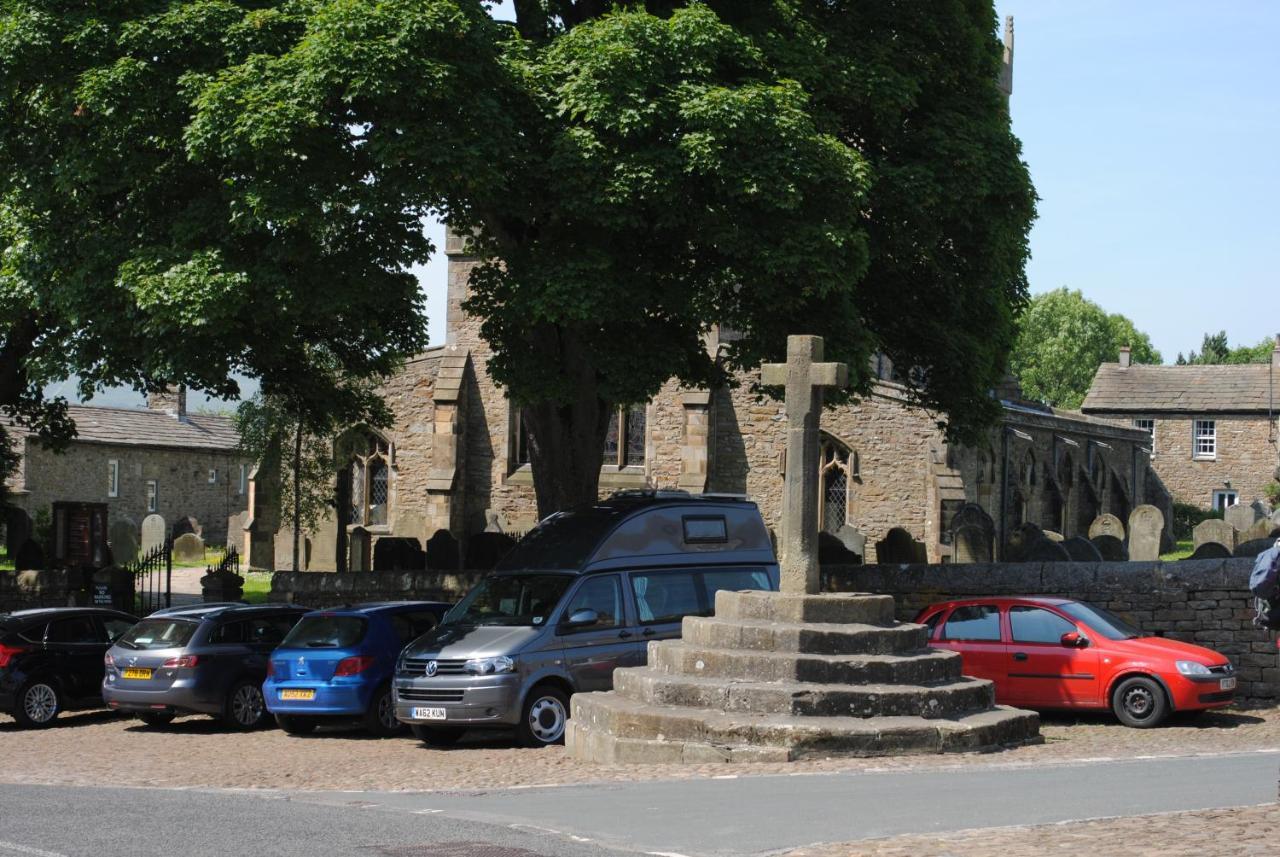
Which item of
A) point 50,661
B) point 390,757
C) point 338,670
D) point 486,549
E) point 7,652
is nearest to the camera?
point 390,757

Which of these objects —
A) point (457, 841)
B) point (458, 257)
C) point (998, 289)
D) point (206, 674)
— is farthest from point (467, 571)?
point (458, 257)

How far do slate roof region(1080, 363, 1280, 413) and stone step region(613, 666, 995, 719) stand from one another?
2283 inches

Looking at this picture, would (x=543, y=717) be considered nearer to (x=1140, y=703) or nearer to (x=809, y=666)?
(x=809, y=666)

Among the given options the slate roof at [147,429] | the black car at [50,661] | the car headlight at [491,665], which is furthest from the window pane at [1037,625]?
the slate roof at [147,429]

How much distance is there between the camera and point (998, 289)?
2038 centimetres

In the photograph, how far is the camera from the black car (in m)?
18.1

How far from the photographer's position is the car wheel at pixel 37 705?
1812cm

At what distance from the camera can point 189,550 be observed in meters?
44.2

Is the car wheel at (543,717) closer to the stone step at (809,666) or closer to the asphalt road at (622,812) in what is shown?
the stone step at (809,666)

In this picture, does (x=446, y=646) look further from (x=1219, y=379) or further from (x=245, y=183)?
(x=1219, y=379)

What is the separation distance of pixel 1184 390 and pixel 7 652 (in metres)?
59.7

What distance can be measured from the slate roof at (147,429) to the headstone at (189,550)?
23.7 feet

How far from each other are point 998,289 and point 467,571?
8.27 meters

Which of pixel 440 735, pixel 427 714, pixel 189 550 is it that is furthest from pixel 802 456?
pixel 189 550
